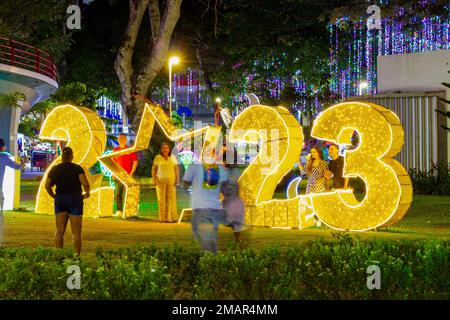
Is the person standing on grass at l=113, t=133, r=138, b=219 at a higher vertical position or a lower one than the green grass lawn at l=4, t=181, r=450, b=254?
higher

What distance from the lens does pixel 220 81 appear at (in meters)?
48.3

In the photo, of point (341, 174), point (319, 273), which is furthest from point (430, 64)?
point (319, 273)

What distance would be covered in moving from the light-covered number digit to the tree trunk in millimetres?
18404

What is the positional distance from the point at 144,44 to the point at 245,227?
34.7 meters

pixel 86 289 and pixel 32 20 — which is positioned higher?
pixel 32 20

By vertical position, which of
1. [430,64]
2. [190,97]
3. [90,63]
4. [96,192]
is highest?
[190,97]

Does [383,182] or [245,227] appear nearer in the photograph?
[245,227]

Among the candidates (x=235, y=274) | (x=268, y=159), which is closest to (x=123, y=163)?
(x=268, y=159)

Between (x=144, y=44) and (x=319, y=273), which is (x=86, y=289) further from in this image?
(x=144, y=44)

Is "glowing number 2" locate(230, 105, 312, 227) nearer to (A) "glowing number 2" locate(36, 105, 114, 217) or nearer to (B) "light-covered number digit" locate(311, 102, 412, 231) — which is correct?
(B) "light-covered number digit" locate(311, 102, 412, 231)

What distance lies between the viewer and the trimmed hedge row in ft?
30.1

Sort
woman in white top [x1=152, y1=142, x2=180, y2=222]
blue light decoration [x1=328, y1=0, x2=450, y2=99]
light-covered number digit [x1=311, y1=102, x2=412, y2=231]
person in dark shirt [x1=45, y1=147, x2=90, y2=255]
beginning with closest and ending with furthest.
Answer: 1. person in dark shirt [x1=45, y1=147, x2=90, y2=255]
2. light-covered number digit [x1=311, y1=102, x2=412, y2=231]
3. woman in white top [x1=152, y1=142, x2=180, y2=222]
4. blue light decoration [x1=328, y1=0, x2=450, y2=99]

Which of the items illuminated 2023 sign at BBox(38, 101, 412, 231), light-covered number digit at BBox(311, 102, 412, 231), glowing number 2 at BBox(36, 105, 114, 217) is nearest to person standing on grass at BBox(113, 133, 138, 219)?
glowing number 2 at BBox(36, 105, 114, 217)

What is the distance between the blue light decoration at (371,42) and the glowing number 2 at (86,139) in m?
12.3
